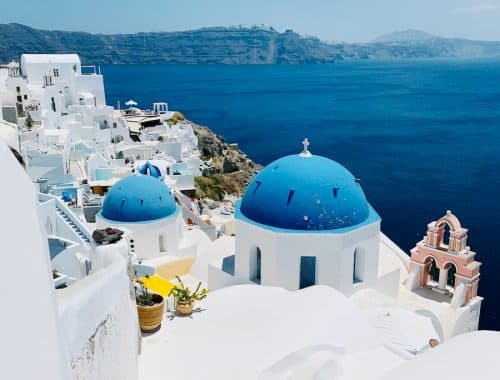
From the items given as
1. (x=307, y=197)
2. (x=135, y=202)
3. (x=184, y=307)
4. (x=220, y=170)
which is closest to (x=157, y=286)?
(x=184, y=307)

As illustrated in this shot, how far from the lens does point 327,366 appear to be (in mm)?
8016

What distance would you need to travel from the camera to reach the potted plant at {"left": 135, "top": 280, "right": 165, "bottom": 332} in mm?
8508

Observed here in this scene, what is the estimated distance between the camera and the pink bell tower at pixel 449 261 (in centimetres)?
1307

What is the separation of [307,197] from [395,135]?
5814cm

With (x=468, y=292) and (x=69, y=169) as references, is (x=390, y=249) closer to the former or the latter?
(x=468, y=292)

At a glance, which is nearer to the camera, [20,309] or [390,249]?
[20,309]

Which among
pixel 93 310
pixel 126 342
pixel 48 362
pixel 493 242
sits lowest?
→ pixel 493 242

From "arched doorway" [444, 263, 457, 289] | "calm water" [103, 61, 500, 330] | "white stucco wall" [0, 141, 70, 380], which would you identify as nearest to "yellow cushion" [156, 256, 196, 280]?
"arched doorway" [444, 263, 457, 289]

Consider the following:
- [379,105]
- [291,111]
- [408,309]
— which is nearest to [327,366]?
[408,309]

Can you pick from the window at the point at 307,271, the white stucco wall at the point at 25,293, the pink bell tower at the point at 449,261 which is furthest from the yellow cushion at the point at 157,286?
the white stucco wall at the point at 25,293

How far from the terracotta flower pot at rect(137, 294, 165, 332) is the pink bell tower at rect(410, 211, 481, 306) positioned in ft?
25.2

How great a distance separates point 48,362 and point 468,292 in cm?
1211

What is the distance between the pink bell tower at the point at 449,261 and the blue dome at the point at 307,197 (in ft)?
9.05

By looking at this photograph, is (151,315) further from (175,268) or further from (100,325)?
(175,268)
